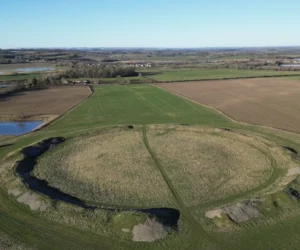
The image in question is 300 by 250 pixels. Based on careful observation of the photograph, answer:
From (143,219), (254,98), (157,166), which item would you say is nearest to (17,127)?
(157,166)

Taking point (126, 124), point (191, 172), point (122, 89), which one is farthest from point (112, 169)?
point (122, 89)

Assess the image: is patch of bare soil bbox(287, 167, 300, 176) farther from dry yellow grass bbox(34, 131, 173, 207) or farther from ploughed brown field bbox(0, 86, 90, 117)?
ploughed brown field bbox(0, 86, 90, 117)

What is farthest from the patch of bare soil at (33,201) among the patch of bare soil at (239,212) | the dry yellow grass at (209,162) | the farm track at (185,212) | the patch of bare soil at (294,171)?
A: the patch of bare soil at (294,171)

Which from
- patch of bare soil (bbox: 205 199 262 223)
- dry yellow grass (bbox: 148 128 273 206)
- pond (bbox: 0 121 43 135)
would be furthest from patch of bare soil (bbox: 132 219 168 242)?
pond (bbox: 0 121 43 135)

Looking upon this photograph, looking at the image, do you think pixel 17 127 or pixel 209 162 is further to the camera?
pixel 17 127

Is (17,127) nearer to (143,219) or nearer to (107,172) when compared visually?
(107,172)

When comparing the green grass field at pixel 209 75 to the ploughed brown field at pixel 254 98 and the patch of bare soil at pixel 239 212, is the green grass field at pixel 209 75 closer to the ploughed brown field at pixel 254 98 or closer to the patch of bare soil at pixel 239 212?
the ploughed brown field at pixel 254 98

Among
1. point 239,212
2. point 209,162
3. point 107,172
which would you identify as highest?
point 239,212
